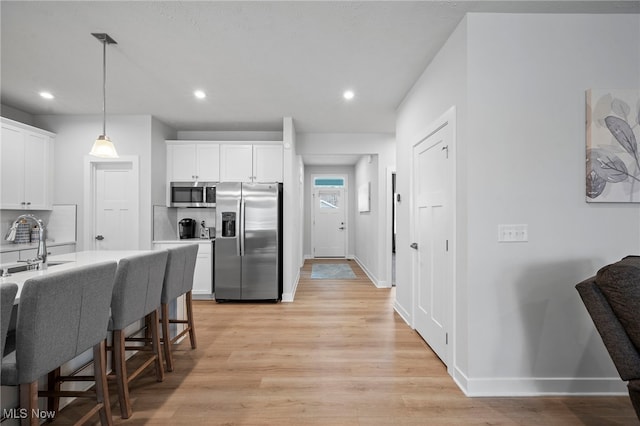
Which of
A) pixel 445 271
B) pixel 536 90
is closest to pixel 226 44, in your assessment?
pixel 536 90

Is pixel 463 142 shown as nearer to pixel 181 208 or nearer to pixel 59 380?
pixel 59 380

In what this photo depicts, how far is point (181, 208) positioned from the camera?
5.02m

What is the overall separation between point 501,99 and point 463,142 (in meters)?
0.37

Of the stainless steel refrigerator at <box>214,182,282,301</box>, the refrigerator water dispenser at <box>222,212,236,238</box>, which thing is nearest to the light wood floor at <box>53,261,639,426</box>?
the stainless steel refrigerator at <box>214,182,282,301</box>

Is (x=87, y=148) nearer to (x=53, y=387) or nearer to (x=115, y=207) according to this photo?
(x=115, y=207)

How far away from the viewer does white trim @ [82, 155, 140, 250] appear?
13.9ft

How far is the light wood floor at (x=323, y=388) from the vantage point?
74.1 inches

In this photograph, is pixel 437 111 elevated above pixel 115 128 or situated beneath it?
situated beneath

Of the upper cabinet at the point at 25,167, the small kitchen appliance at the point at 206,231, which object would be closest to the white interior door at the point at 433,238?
the small kitchen appliance at the point at 206,231

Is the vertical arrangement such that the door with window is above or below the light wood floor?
above

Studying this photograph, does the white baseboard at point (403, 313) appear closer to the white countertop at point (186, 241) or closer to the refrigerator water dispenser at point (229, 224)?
the refrigerator water dispenser at point (229, 224)

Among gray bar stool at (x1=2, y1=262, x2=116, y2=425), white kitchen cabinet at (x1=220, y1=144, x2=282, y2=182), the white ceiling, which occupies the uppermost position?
the white ceiling

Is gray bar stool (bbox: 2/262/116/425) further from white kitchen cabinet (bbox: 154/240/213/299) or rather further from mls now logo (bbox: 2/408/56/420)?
white kitchen cabinet (bbox: 154/240/213/299)

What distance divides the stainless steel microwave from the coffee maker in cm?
27
